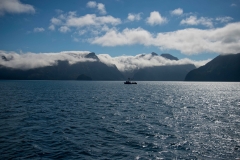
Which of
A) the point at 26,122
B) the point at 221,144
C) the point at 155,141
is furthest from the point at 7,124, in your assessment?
the point at 221,144

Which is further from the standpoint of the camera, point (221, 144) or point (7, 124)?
point (7, 124)

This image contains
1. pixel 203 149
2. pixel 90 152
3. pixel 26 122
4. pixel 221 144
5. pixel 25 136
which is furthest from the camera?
pixel 26 122

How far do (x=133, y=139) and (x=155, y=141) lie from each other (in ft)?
10.5

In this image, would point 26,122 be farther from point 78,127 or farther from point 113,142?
point 113,142

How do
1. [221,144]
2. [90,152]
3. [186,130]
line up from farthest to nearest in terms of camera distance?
[186,130]
[221,144]
[90,152]

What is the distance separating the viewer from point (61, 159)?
19688 mm

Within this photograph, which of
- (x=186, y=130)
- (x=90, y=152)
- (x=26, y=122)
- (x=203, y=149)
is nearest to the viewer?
(x=90, y=152)

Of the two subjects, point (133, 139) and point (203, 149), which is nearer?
point (203, 149)

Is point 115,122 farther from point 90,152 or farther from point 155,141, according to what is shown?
point 90,152

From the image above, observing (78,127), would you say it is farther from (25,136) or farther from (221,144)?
(221,144)

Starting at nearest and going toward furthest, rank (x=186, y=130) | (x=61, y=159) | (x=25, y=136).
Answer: (x=61, y=159) < (x=25, y=136) < (x=186, y=130)

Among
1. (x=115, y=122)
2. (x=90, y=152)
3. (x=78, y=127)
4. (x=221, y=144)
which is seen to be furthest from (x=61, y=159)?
(x=221, y=144)

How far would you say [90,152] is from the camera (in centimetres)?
2162

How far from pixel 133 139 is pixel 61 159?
35.3 ft
